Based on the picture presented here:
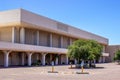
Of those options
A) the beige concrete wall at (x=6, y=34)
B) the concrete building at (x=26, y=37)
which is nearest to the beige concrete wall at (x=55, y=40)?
the concrete building at (x=26, y=37)

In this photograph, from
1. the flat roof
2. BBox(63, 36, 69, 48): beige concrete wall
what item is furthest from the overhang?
BBox(63, 36, 69, 48): beige concrete wall

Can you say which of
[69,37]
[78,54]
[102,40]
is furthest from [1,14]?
[102,40]

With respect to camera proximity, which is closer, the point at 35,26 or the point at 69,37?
the point at 35,26

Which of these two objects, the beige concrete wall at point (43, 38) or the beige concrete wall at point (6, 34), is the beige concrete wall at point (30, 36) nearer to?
the beige concrete wall at point (43, 38)

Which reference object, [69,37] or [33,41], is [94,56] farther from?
[69,37]

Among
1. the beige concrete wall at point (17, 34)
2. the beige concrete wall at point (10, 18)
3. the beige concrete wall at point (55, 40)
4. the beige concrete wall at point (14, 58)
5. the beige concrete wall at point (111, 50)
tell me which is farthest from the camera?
the beige concrete wall at point (111, 50)

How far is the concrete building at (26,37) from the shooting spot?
4428 cm

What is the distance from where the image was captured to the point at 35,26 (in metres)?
50.1

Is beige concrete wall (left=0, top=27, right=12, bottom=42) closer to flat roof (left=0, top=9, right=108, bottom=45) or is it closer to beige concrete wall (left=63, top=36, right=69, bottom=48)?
flat roof (left=0, top=9, right=108, bottom=45)

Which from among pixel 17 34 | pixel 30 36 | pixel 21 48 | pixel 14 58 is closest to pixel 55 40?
pixel 30 36

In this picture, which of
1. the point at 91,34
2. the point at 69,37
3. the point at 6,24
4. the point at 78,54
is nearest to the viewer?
the point at 78,54

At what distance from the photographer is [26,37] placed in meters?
52.1

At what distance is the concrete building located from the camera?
44281 millimetres

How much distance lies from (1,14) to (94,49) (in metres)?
19.7
